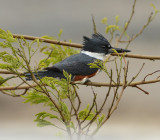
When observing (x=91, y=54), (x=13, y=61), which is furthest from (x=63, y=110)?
(x=91, y=54)

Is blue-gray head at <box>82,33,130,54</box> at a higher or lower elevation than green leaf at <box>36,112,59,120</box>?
higher

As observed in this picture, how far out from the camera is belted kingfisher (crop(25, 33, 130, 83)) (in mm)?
1204

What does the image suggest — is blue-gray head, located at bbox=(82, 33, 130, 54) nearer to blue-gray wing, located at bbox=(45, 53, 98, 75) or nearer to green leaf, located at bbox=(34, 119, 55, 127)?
blue-gray wing, located at bbox=(45, 53, 98, 75)

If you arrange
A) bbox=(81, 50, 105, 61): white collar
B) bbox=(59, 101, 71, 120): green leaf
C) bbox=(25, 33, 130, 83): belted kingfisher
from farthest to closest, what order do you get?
bbox=(81, 50, 105, 61): white collar → bbox=(25, 33, 130, 83): belted kingfisher → bbox=(59, 101, 71, 120): green leaf

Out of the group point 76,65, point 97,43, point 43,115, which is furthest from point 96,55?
point 43,115

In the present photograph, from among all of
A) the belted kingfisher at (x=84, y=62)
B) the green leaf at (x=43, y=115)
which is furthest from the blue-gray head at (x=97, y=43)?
the green leaf at (x=43, y=115)

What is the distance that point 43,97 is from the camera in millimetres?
1078

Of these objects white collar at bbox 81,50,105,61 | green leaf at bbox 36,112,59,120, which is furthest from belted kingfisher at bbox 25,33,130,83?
green leaf at bbox 36,112,59,120

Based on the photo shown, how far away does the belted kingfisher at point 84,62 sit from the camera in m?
1.20

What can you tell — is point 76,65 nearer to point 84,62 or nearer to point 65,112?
point 84,62

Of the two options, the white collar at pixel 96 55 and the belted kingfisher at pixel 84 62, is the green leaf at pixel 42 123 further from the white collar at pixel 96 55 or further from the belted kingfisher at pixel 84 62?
the white collar at pixel 96 55

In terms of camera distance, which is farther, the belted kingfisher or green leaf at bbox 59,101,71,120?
the belted kingfisher

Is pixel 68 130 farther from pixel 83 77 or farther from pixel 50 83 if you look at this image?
pixel 83 77

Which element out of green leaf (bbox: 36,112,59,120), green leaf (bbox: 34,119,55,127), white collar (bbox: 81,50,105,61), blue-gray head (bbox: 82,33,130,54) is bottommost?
green leaf (bbox: 34,119,55,127)
